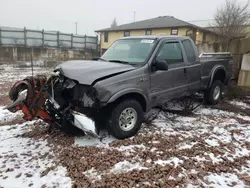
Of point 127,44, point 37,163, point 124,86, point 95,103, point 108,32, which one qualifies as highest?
point 108,32

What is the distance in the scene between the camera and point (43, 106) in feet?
12.8

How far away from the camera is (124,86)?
3994 millimetres

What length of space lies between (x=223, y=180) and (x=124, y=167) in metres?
1.39

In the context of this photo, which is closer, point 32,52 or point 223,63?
point 223,63

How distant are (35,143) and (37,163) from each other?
28.4 inches

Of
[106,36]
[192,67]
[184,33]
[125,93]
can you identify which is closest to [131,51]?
[125,93]

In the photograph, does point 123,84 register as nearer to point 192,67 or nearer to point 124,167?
point 124,167

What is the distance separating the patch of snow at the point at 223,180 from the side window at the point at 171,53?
8.18ft

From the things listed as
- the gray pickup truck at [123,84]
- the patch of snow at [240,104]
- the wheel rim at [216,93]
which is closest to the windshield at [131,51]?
the gray pickup truck at [123,84]

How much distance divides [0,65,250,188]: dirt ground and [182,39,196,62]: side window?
5.20ft

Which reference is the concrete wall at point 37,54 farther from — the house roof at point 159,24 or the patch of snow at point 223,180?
the patch of snow at point 223,180

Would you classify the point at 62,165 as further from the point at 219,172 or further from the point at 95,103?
the point at 219,172

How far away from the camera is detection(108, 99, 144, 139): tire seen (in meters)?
3.97

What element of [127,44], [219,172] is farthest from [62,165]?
[127,44]
